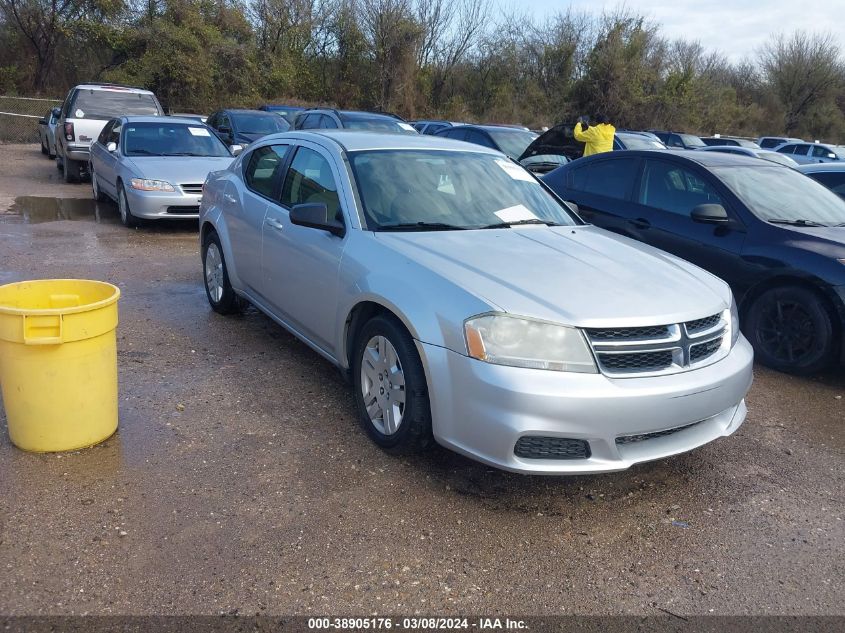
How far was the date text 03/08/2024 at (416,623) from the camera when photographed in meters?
2.61

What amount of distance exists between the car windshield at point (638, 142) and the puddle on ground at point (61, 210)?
915 cm

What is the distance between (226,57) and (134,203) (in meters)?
23.5

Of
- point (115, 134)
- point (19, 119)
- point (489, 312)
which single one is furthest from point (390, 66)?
point (489, 312)

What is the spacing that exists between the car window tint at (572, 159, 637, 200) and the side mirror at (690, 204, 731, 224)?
3.42ft

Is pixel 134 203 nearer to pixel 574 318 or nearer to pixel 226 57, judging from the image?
pixel 574 318

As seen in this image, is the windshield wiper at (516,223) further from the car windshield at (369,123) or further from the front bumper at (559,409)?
the car windshield at (369,123)

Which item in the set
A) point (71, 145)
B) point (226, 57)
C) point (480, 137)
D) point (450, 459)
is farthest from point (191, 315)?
point (226, 57)

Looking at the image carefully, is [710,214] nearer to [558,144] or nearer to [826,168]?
[826,168]

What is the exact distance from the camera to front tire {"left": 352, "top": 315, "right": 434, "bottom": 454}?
3.46 metres

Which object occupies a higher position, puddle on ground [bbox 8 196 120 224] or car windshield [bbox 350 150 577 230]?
car windshield [bbox 350 150 577 230]

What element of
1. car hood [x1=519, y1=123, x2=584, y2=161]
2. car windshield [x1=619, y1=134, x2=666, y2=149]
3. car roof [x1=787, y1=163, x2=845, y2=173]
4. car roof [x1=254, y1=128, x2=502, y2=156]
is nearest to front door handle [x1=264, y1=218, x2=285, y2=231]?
car roof [x1=254, y1=128, x2=502, y2=156]

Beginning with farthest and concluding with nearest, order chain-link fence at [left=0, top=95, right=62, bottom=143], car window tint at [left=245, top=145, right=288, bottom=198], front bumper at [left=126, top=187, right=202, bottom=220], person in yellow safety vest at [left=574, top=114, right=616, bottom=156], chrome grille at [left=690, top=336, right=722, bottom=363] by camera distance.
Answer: chain-link fence at [left=0, top=95, right=62, bottom=143]
person in yellow safety vest at [left=574, top=114, right=616, bottom=156]
front bumper at [left=126, top=187, right=202, bottom=220]
car window tint at [left=245, top=145, right=288, bottom=198]
chrome grille at [left=690, top=336, right=722, bottom=363]

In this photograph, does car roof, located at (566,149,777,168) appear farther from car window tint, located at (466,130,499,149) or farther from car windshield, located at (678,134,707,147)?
car windshield, located at (678,134,707,147)

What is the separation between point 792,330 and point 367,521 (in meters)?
3.71
